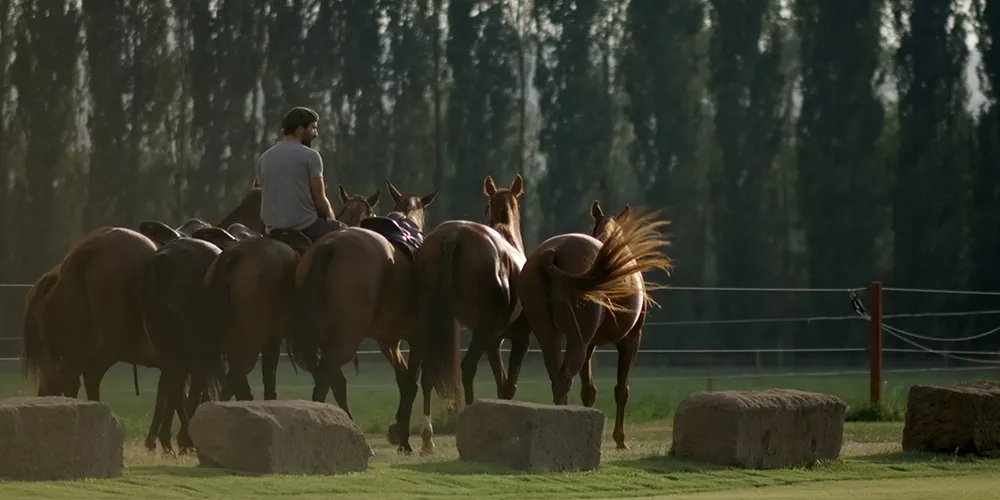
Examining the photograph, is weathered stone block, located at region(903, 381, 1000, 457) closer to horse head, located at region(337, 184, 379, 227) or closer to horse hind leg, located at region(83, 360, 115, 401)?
horse head, located at region(337, 184, 379, 227)

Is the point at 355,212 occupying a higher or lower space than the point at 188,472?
higher

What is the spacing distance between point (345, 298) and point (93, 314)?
1.95 meters

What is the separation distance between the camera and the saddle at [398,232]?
1279 centimetres

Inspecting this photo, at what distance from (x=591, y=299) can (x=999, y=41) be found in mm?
31674

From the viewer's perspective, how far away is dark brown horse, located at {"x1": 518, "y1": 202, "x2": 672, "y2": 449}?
12.6 metres

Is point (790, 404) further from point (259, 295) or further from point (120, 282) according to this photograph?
point (120, 282)

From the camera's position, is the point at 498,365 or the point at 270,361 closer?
the point at 270,361

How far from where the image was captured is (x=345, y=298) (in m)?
11.9

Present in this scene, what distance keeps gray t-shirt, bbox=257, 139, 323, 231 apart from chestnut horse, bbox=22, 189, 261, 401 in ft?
2.98

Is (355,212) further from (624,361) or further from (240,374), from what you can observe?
(240,374)

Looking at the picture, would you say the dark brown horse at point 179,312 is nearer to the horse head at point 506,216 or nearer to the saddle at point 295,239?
the saddle at point 295,239

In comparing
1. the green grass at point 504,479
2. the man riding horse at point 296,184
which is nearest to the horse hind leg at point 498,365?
the green grass at point 504,479

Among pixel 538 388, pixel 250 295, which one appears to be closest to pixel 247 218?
pixel 250 295

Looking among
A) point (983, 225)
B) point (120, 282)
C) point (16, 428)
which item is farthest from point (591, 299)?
point (983, 225)
